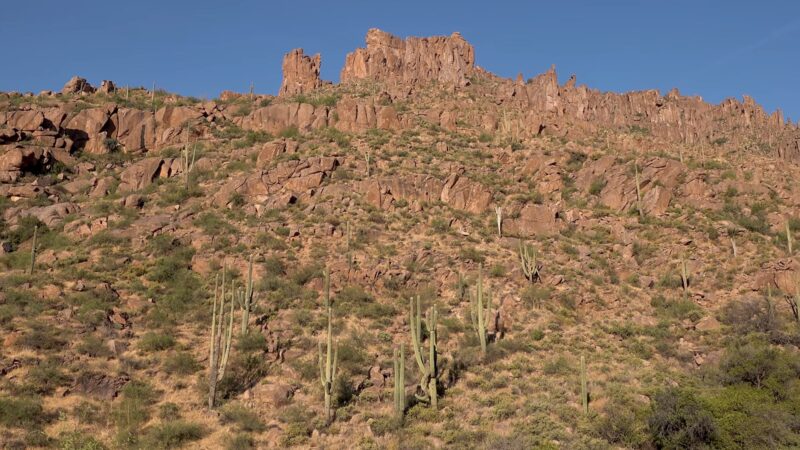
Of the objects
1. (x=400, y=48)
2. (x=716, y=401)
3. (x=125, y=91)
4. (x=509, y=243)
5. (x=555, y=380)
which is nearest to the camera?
(x=716, y=401)

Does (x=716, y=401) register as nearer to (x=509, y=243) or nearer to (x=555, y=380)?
(x=555, y=380)

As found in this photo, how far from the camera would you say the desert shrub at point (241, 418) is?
17.6 m

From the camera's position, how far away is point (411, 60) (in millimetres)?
61594

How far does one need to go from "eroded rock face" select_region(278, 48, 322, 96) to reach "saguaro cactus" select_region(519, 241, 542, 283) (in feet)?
122

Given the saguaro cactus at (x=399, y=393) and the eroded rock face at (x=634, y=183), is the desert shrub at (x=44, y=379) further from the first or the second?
the eroded rock face at (x=634, y=183)

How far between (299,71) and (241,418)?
161 feet

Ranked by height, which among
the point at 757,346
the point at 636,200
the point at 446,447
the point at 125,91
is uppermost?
the point at 125,91

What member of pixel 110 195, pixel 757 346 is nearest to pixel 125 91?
pixel 110 195

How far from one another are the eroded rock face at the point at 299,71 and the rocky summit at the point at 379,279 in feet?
38.5

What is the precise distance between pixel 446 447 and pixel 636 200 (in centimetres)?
2218

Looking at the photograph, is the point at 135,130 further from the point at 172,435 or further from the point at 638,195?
the point at 638,195

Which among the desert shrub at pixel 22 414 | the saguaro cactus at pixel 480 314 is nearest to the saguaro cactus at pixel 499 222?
the saguaro cactus at pixel 480 314

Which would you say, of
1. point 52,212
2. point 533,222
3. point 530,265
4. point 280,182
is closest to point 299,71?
point 280,182

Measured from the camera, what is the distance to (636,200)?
110ft
